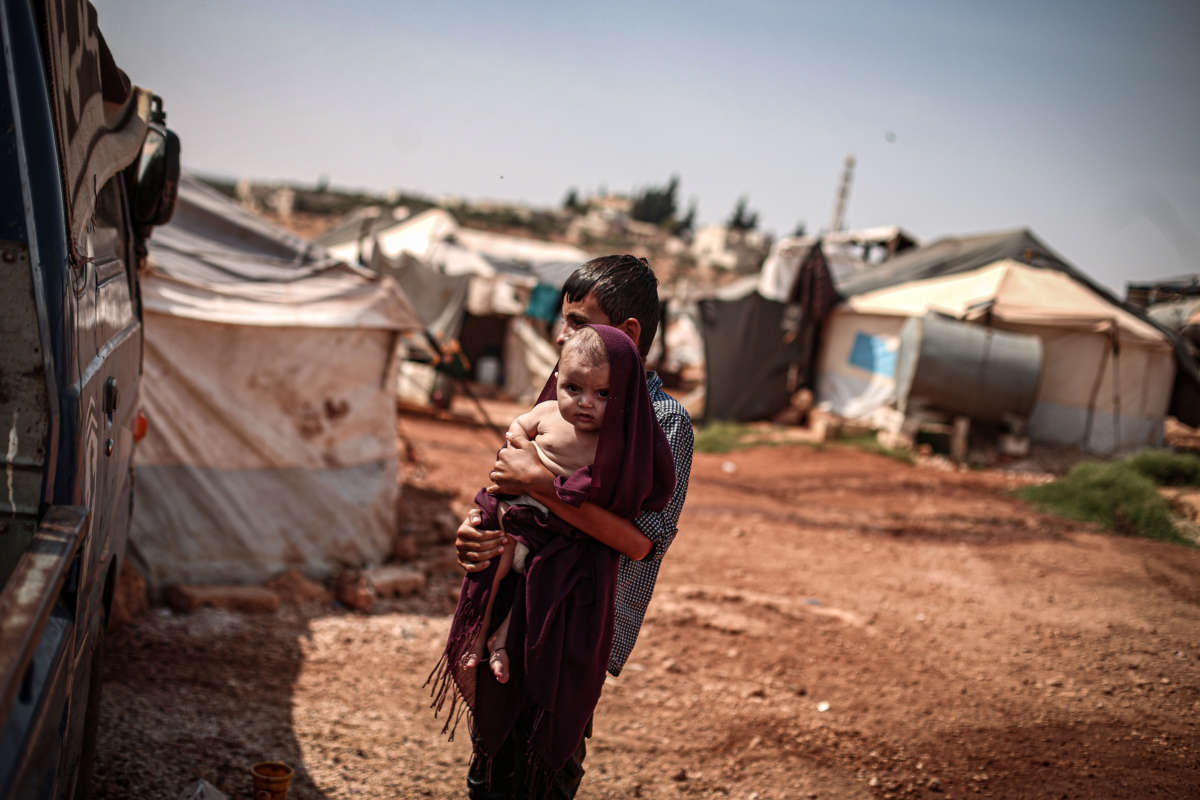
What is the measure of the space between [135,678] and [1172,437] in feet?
54.4

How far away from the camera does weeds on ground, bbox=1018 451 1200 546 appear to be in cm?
786

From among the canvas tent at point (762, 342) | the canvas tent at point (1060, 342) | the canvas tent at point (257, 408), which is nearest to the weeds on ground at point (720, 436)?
the canvas tent at point (762, 342)

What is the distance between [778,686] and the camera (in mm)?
4332

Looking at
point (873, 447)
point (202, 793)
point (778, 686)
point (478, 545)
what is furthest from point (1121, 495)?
point (202, 793)

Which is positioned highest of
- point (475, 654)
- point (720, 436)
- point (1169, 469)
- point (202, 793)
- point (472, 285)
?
point (472, 285)

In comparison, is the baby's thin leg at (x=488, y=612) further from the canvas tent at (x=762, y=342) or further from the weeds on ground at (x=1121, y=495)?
the canvas tent at (x=762, y=342)

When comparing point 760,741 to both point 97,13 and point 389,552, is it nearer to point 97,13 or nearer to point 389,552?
point 389,552

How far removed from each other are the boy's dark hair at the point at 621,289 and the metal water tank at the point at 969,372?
10.6 metres

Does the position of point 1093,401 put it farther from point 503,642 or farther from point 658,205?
point 658,205

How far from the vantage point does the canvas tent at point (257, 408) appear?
198 inches

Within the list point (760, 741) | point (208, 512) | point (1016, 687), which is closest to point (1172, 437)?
point (1016, 687)

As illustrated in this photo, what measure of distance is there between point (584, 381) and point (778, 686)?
3.14 meters

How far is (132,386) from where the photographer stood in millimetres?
2961

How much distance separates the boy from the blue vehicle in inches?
31.5
